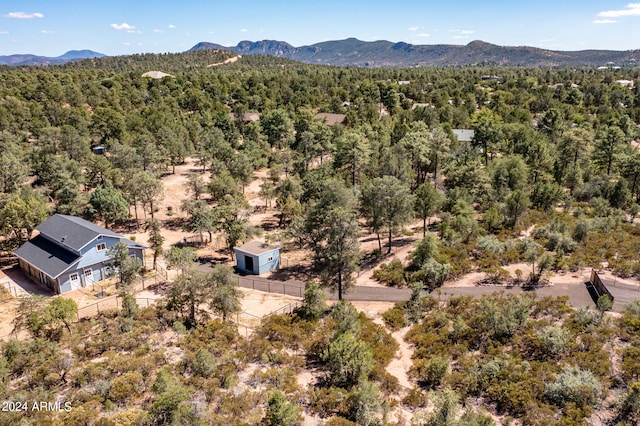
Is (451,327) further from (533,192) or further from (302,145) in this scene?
(302,145)

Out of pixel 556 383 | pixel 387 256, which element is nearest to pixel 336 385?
pixel 556 383

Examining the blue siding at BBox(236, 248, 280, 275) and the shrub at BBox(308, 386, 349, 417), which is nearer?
the shrub at BBox(308, 386, 349, 417)

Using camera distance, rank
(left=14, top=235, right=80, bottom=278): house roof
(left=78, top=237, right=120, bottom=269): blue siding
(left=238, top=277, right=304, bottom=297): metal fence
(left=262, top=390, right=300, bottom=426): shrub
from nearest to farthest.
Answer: (left=262, top=390, right=300, bottom=426): shrub
(left=14, top=235, right=80, bottom=278): house roof
(left=78, top=237, right=120, bottom=269): blue siding
(left=238, top=277, right=304, bottom=297): metal fence

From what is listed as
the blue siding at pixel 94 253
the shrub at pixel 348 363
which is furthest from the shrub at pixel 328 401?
the blue siding at pixel 94 253

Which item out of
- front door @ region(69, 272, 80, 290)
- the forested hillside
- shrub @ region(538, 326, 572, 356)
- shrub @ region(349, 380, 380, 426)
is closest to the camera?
shrub @ region(349, 380, 380, 426)

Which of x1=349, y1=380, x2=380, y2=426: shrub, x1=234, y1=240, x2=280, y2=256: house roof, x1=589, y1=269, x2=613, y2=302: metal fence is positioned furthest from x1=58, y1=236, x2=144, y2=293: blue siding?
x1=589, y1=269, x2=613, y2=302: metal fence

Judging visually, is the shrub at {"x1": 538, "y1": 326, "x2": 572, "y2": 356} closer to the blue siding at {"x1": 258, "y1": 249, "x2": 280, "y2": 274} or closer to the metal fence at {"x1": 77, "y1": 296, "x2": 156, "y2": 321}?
the blue siding at {"x1": 258, "y1": 249, "x2": 280, "y2": 274}

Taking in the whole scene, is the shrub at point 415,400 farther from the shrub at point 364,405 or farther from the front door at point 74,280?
the front door at point 74,280

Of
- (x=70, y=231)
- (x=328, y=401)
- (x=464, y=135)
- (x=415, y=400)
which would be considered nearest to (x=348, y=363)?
(x=328, y=401)
